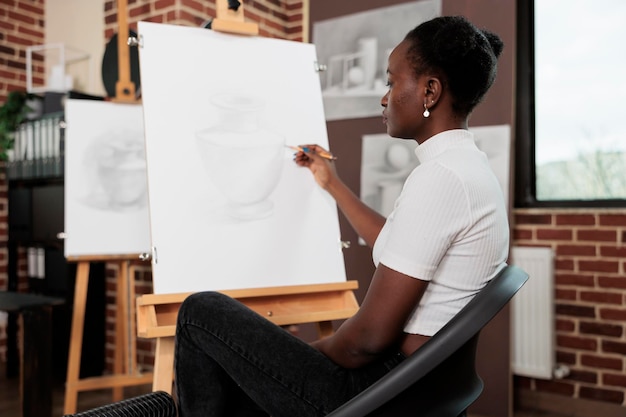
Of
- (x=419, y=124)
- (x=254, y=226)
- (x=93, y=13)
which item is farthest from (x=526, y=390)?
(x=93, y=13)

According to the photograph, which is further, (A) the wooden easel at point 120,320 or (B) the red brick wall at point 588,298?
(B) the red brick wall at point 588,298

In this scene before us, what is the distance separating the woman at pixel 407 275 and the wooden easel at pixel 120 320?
1.23 meters

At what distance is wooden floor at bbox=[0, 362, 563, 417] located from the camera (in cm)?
255

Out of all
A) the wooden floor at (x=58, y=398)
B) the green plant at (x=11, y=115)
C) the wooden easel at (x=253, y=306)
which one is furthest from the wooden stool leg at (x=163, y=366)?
the green plant at (x=11, y=115)

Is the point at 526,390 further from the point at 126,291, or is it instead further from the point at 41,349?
the point at 41,349

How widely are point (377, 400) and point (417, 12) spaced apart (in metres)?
1.80

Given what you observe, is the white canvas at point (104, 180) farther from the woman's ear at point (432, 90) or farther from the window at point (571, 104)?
the window at point (571, 104)

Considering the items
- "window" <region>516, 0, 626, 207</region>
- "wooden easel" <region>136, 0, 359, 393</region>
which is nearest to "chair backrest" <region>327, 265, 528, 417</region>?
"wooden easel" <region>136, 0, 359, 393</region>

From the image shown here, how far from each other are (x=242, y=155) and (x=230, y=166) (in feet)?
0.16

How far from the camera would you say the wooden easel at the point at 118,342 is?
2.27 meters

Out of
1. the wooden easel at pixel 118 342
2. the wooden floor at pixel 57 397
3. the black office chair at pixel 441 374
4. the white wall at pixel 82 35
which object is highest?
the white wall at pixel 82 35

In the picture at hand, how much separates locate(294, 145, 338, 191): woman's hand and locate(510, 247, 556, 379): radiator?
44.8 inches

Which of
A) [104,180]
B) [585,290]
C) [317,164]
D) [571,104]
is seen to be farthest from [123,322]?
[571,104]

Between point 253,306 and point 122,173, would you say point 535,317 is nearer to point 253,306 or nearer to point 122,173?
point 253,306
